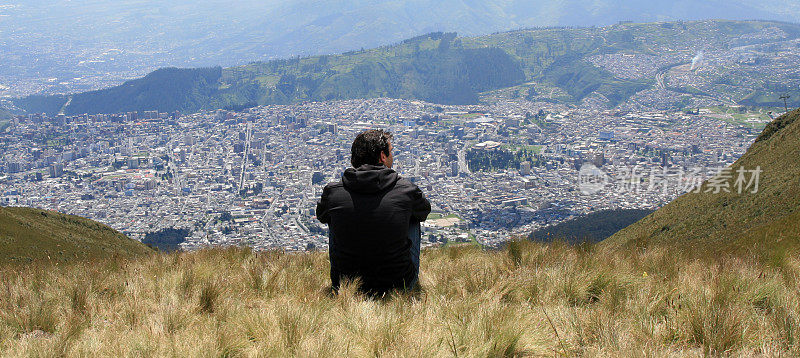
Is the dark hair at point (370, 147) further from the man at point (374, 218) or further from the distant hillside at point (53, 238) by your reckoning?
the distant hillside at point (53, 238)

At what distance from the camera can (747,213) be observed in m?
11.4

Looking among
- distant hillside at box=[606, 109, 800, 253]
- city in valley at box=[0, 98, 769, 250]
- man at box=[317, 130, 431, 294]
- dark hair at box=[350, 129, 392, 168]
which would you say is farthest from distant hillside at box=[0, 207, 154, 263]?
city in valley at box=[0, 98, 769, 250]

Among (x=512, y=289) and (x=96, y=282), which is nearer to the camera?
(x=512, y=289)

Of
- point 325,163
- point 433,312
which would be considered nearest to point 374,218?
point 433,312

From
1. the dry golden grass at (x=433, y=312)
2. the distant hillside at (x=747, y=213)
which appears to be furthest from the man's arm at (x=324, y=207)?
the distant hillside at (x=747, y=213)

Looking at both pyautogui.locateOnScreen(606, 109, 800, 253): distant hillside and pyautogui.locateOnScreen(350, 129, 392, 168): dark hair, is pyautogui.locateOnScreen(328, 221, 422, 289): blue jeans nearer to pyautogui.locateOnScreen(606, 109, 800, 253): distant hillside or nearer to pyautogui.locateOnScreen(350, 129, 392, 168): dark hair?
pyautogui.locateOnScreen(350, 129, 392, 168): dark hair

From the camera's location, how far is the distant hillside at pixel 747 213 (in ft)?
27.0

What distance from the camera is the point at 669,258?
5.31 m

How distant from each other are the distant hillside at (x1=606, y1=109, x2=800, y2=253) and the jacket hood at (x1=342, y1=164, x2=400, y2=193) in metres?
4.71

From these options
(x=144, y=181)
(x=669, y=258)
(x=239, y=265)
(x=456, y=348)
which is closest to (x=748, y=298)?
(x=669, y=258)

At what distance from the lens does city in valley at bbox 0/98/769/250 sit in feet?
196

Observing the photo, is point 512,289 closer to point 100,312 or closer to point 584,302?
point 584,302

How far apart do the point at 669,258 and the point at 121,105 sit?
19302 centimetres

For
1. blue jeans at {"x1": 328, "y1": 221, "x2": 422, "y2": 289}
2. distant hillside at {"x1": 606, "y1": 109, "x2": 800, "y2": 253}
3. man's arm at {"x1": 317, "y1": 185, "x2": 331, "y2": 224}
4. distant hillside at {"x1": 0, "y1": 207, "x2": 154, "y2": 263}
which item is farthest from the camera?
distant hillside at {"x1": 0, "y1": 207, "x2": 154, "y2": 263}
